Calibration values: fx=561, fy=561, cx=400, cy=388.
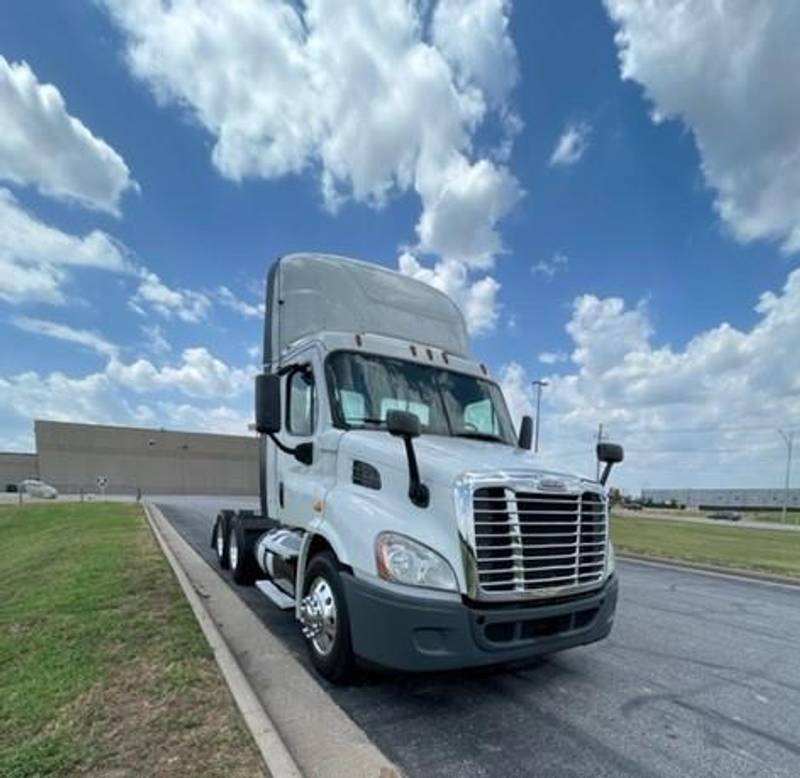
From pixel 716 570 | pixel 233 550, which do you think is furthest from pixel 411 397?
pixel 716 570

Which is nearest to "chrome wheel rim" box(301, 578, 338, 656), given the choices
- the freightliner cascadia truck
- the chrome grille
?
the freightliner cascadia truck

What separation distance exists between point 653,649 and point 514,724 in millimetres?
2514

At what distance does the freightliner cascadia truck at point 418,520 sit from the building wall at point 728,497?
117 metres

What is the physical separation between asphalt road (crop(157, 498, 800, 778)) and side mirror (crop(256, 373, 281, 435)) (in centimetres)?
207

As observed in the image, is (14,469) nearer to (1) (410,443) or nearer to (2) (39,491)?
(2) (39,491)

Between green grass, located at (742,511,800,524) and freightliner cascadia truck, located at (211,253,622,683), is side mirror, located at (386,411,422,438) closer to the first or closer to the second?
freightliner cascadia truck, located at (211,253,622,683)

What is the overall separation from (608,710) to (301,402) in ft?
12.0

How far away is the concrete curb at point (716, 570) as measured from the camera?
1028 cm

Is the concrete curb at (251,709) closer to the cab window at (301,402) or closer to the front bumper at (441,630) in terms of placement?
the front bumper at (441,630)

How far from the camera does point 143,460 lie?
75.6 metres

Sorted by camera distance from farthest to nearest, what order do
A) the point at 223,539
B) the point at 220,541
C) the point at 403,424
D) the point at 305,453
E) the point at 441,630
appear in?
the point at 220,541, the point at 223,539, the point at 305,453, the point at 403,424, the point at 441,630

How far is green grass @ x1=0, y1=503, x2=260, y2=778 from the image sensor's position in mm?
3045

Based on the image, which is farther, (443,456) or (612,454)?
(612,454)

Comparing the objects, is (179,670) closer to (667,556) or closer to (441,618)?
(441,618)
